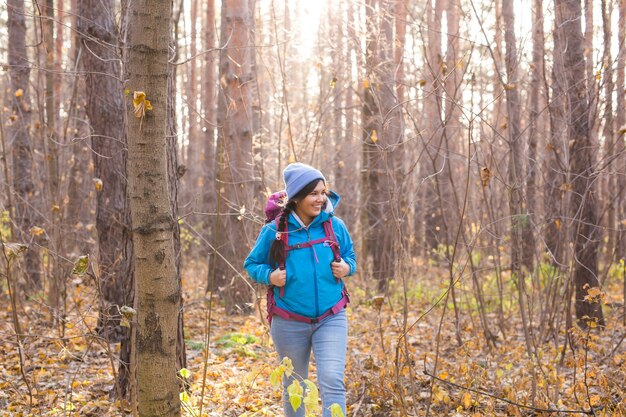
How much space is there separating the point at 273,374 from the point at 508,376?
302 centimetres

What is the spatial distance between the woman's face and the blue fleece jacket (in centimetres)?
5

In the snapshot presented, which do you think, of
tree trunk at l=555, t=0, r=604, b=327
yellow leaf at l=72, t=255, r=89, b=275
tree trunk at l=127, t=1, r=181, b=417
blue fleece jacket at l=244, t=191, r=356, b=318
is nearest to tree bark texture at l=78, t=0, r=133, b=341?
blue fleece jacket at l=244, t=191, r=356, b=318

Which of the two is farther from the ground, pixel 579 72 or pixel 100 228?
pixel 579 72

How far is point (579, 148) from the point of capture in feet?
18.7

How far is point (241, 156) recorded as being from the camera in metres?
8.32

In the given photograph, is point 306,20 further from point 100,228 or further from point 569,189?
point 569,189

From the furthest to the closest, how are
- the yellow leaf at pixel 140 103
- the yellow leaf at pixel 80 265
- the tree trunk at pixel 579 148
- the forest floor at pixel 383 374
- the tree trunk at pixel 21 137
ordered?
the tree trunk at pixel 21 137, the tree trunk at pixel 579 148, the forest floor at pixel 383 374, the yellow leaf at pixel 80 265, the yellow leaf at pixel 140 103

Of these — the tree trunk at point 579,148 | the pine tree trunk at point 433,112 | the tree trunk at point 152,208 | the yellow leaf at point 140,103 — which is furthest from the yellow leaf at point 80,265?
the tree trunk at point 579,148

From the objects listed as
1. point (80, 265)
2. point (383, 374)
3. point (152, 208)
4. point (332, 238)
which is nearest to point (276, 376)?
point (152, 208)

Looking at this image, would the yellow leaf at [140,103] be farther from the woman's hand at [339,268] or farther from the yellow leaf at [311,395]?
the woman's hand at [339,268]

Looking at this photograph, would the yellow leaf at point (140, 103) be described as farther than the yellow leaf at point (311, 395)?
No

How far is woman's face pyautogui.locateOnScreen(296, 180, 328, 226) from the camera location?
348 centimetres

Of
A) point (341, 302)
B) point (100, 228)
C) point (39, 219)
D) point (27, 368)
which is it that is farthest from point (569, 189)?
point (39, 219)

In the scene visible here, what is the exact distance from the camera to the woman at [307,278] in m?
3.41
